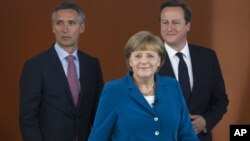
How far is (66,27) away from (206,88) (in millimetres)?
831

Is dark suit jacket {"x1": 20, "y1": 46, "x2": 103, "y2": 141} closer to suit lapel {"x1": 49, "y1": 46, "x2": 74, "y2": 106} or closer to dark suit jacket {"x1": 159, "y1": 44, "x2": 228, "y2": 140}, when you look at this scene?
suit lapel {"x1": 49, "y1": 46, "x2": 74, "y2": 106}

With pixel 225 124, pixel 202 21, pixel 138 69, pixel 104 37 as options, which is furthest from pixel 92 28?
pixel 138 69

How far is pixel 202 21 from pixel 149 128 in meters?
2.05

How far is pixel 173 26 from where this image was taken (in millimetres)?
3506

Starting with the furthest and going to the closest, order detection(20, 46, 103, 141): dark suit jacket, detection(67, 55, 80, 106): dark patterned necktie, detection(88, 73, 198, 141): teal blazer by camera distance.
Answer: detection(67, 55, 80, 106): dark patterned necktie, detection(20, 46, 103, 141): dark suit jacket, detection(88, 73, 198, 141): teal blazer

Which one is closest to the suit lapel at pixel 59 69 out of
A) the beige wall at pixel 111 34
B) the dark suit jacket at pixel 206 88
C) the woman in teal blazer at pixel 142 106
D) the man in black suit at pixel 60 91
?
the man in black suit at pixel 60 91

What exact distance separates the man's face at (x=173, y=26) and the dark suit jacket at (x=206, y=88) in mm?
101

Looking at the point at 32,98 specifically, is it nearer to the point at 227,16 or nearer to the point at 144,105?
the point at 144,105

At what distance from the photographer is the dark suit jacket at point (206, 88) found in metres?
3.50

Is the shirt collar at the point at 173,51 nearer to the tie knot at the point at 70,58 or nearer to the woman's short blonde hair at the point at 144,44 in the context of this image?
the tie knot at the point at 70,58

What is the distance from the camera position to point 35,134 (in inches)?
130

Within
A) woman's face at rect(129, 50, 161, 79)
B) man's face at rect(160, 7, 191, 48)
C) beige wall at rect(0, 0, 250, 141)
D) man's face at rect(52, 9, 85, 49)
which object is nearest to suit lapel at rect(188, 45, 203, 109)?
man's face at rect(160, 7, 191, 48)

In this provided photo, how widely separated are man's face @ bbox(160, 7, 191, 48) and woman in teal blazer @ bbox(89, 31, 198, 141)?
686 millimetres

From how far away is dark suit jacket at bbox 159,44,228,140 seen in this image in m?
3.50
